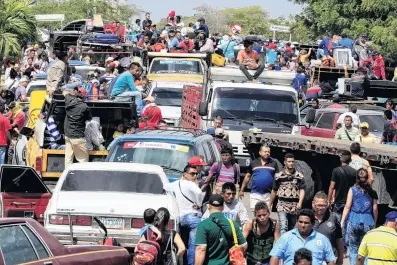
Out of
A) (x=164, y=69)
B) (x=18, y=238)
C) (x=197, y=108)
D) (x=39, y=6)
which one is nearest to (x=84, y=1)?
(x=39, y=6)

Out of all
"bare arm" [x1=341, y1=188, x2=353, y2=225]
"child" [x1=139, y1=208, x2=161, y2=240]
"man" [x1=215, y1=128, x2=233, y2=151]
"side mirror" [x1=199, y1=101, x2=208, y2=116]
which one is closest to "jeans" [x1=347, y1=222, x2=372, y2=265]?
"bare arm" [x1=341, y1=188, x2=353, y2=225]

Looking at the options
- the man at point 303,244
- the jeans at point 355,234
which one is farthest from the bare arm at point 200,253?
the jeans at point 355,234

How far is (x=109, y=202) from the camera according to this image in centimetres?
1527

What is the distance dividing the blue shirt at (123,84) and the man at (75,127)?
16.6 ft

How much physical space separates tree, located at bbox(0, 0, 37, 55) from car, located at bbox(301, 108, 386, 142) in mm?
15951

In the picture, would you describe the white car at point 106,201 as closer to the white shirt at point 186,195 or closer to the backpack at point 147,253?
the white shirt at point 186,195

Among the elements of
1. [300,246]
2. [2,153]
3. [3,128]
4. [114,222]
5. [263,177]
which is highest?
[300,246]

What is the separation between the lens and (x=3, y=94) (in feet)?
97.2

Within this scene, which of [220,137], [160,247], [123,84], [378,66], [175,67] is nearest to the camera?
[160,247]

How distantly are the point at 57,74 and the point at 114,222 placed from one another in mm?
10530

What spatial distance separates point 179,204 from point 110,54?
80.0ft

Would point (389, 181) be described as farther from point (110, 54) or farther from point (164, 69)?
point (110, 54)

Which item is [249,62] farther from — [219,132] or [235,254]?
[235,254]

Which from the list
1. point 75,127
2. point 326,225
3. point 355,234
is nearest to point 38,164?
point 75,127
